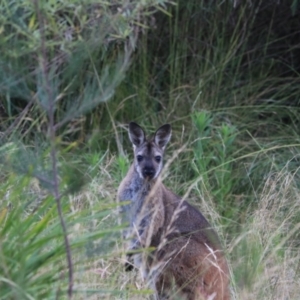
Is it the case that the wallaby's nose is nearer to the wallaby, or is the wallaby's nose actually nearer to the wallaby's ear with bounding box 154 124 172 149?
the wallaby

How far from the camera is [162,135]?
6.88m

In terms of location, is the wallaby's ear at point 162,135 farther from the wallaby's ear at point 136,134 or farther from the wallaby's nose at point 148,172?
the wallaby's nose at point 148,172

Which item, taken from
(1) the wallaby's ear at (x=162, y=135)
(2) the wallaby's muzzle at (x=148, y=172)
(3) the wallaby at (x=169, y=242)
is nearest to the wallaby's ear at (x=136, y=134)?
(3) the wallaby at (x=169, y=242)

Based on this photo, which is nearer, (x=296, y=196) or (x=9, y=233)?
(x=9, y=233)

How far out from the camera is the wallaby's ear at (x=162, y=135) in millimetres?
6828

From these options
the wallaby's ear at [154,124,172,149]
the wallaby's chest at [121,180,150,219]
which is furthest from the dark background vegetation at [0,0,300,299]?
the wallaby's ear at [154,124,172,149]

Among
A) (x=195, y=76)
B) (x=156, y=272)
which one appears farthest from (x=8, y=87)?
(x=195, y=76)

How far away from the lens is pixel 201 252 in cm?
597

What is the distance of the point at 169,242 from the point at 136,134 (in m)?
1.09

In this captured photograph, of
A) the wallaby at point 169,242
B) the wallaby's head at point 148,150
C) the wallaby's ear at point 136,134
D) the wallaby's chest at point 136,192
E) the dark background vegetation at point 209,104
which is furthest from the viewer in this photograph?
the dark background vegetation at point 209,104

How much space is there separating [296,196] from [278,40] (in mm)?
2727

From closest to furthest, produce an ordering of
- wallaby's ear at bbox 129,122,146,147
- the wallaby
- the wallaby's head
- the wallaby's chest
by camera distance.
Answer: the wallaby < the wallaby's chest < the wallaby's head < wallaby's ear at bbox 129,122,146,147

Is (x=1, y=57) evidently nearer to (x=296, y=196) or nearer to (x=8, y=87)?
(x=8, y=87)

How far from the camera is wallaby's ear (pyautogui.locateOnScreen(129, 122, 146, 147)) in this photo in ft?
22.1
